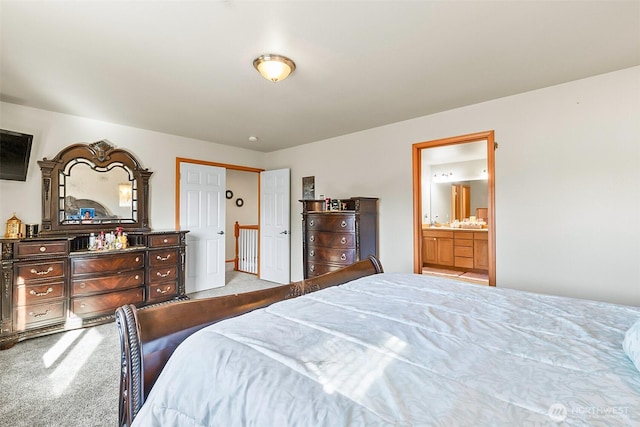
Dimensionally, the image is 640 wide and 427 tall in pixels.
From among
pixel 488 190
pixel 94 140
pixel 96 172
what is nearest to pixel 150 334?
pixel 488 190

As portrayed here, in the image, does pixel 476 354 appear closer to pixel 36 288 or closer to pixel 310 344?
pixel 310 344

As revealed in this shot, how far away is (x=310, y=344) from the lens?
3.50ft

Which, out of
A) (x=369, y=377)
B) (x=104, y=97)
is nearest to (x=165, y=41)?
(x=104, y=97)

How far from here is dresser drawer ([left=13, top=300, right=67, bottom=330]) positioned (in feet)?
9.37

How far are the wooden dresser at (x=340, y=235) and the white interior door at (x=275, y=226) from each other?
1.08m

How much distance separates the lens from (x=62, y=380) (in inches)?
86.9

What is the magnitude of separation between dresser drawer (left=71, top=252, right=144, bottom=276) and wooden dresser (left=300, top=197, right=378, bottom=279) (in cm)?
215

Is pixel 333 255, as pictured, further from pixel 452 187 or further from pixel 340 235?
pixel 452 187

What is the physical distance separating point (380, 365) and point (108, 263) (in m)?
3.63

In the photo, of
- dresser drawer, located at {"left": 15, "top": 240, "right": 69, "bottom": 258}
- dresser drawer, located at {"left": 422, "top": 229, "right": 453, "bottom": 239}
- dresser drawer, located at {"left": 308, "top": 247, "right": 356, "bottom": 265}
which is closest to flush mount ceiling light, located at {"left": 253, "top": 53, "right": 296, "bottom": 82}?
dresser drawer, located at {"left": 308, "top": 247, "right": 356, "bottom": 265}

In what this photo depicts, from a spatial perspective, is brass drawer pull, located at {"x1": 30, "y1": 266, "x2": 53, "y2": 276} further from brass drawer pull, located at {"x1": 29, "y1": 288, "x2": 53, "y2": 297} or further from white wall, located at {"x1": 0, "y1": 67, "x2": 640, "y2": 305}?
white wall, located at {"x1": 0, "y1": 67, "x2": 640, "y2": 305}

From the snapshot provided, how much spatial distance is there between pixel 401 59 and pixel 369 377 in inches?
90.1

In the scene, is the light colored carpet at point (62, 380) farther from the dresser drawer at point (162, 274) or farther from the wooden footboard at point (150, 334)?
the wooden footboard at point (150, 334)

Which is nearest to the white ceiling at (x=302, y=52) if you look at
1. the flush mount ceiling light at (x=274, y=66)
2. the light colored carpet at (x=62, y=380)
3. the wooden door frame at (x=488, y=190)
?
the flush mount ceiling light at (x=274, y=66)
